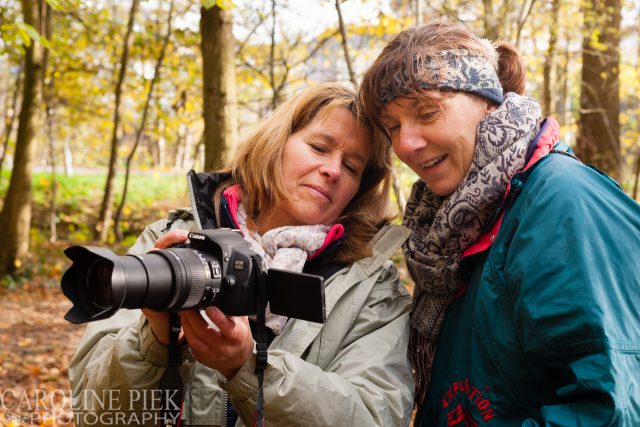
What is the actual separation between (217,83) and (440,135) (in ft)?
9.81

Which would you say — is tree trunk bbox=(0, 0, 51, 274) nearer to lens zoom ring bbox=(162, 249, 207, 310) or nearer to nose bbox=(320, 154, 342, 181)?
nose bbox=(320, 154, 342, 181)

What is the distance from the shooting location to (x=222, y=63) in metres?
4.56

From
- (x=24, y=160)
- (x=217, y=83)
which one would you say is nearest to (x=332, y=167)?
(x=217, y=83)

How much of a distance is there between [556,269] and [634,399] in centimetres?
35

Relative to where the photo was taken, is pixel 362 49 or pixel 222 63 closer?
pixel 222 63

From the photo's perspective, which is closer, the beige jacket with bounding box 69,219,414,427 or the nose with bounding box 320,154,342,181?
the beige jacket with bounding box 69,219,414,427

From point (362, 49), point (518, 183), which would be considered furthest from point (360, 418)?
point (362, 49)

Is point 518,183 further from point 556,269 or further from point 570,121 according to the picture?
point 570,121

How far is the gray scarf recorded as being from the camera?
179 centimetres

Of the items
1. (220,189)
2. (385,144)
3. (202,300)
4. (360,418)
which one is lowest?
(360,418)

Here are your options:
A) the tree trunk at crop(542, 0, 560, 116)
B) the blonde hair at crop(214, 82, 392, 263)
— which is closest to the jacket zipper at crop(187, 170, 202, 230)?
the blonde hair at crop(214, 82, 392, 263)

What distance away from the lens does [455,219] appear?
1864 millimetres

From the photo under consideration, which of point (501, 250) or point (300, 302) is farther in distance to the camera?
point (501, 250)

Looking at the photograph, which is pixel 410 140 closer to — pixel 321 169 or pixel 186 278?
pixel 321 169
